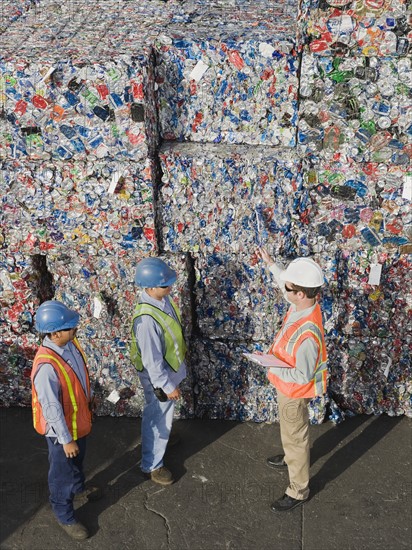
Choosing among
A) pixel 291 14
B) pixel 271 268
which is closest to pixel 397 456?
pixel 271 268

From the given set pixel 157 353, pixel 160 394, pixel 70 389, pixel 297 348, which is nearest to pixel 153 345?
pixel 157 353

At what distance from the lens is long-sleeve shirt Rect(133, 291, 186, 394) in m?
5.24

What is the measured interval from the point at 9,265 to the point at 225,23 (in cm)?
259

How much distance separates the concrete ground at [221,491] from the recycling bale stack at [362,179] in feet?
2.04

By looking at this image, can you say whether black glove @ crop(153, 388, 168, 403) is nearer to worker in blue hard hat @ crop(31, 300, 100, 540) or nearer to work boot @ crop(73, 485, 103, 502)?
worker in blue hard hat @ crop(31, 300, 100, 540)

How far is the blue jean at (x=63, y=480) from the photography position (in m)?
5.08

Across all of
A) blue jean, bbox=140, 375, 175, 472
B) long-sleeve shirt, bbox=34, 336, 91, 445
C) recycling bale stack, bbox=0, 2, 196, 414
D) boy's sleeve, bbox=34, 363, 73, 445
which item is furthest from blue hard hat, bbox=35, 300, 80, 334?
recycling bale stack, bbox=0, 2, 196, 414

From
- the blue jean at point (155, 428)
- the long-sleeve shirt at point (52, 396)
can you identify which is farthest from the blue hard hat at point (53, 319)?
the blue jean at point (155, 428)

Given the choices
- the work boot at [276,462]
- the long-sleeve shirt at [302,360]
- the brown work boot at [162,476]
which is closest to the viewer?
the long-sleeve shirt at [302,360]

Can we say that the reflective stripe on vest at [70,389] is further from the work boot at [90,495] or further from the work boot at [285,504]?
the work boot at [285,504]

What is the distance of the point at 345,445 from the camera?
605 cm

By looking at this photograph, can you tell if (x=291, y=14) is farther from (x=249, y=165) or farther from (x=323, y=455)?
(x=323, y=455)

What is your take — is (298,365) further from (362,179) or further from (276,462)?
(362,179)

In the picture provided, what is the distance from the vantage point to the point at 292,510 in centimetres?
543
